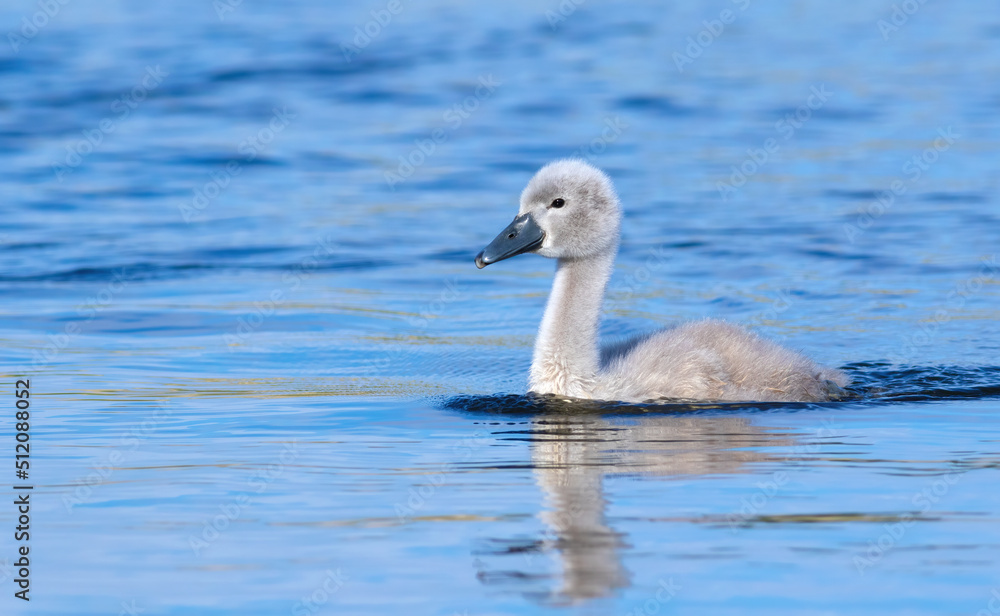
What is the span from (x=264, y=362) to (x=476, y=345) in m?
1.69

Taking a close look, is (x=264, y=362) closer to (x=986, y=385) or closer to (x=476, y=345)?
(x=476, y=345)

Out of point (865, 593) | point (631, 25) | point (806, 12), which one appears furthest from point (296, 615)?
point (806, 12)

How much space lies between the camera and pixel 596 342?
30.3ft

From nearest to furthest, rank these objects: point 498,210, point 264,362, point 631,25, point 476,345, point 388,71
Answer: point 264,362
point 476,345
point 498,210
point 388,71
point 631,25

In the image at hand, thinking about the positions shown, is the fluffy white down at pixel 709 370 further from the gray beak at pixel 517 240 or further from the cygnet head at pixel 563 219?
the gray beak at pixel 517 240

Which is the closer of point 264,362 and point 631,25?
point 264,362

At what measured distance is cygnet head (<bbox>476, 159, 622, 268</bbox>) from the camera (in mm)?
9266

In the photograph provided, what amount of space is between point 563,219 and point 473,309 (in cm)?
377

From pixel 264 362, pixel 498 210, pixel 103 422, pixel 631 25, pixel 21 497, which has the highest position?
pixel 631 25

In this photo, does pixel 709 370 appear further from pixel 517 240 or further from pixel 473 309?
pixel 473 309

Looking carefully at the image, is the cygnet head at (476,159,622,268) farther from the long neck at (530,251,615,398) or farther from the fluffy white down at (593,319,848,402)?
the fluffy white down at (593,319,848,402)

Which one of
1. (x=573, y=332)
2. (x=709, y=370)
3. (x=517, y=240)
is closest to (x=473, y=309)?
(x=517, y=240)

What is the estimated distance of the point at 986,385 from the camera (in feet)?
32.0

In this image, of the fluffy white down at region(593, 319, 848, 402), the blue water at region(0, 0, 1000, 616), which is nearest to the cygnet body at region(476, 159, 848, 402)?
the fluffy white down at region(593, 319, 848, 402)
